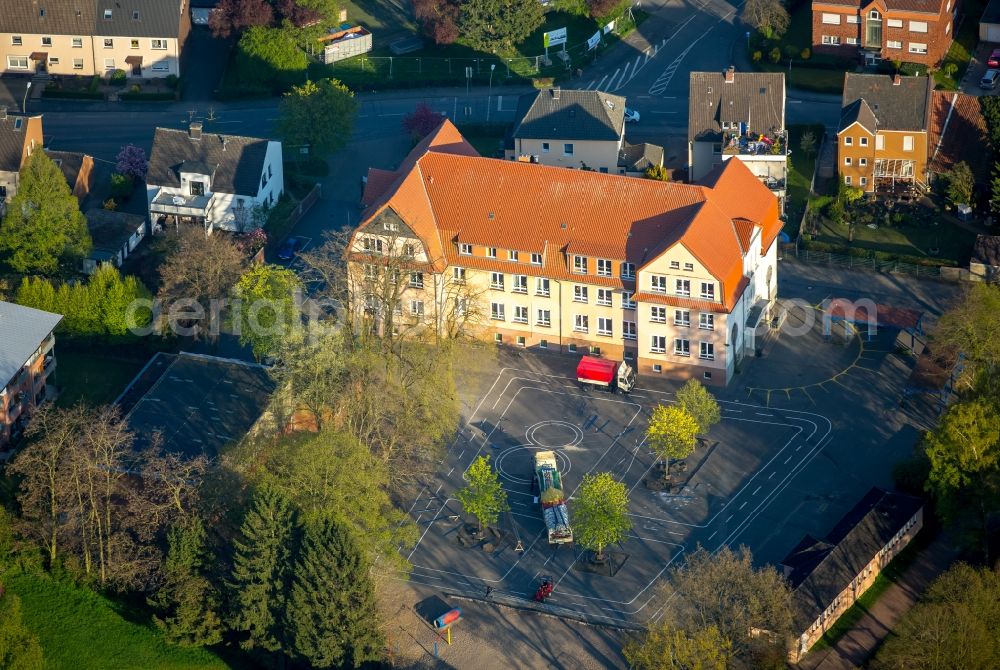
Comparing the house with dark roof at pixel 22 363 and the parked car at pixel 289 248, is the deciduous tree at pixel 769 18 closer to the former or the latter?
the parked car at pixel 289 248

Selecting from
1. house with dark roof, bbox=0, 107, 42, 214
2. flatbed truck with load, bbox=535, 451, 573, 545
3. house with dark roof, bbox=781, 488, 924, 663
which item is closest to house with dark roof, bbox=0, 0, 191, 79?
house with dark roof, bbox=0, 107, 42, 214

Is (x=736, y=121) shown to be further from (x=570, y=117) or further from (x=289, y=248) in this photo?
(x=289, y=248)

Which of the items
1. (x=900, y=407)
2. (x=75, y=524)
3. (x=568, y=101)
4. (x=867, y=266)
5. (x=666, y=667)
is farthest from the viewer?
(x=568, y=101)

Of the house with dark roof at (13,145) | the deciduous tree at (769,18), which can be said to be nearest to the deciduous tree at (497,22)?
the deciduous tree at (769,18)

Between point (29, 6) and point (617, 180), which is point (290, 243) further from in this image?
point (29, 6)

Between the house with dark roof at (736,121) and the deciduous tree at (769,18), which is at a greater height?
the deciduous tree at (769,18)

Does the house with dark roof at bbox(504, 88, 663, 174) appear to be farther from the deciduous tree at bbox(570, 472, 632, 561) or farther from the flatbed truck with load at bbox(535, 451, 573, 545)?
the deciduous tree at bbox(570, 472, 632, 561)

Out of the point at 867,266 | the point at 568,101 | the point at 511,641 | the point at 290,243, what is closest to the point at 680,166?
the point at 568,101
